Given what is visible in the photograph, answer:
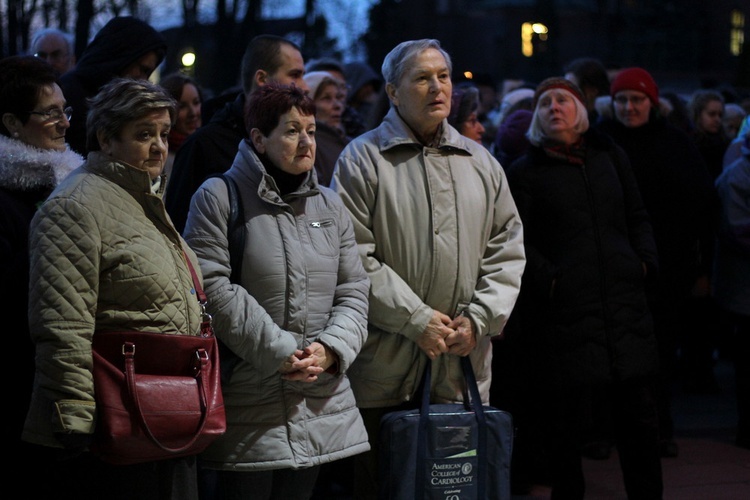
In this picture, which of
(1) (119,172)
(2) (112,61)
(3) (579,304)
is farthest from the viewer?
(3) (579,304)

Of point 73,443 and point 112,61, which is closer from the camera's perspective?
point 73,443

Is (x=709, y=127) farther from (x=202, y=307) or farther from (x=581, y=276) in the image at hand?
(x=202, y=307)

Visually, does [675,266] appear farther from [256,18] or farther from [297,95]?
[256,18]

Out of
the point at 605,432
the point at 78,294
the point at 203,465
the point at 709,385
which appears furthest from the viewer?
the point at 709,385

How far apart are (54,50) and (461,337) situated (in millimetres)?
3712

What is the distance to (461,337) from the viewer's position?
5.04 meters

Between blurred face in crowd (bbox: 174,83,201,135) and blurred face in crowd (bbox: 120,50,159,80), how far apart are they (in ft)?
2.98

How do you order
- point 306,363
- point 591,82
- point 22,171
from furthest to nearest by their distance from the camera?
point 591,82
point 306,363
point 22,171

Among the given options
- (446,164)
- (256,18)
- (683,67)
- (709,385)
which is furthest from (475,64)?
(446,164)

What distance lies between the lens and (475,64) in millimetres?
60188

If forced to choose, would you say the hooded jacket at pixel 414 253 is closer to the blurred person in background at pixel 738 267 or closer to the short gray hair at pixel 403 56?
the short gray hair at pixel 403 56

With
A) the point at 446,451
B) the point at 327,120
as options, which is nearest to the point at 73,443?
the point at 446,451

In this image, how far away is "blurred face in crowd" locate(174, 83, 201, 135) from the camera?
22.1 ft

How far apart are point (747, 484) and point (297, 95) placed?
3759mm
